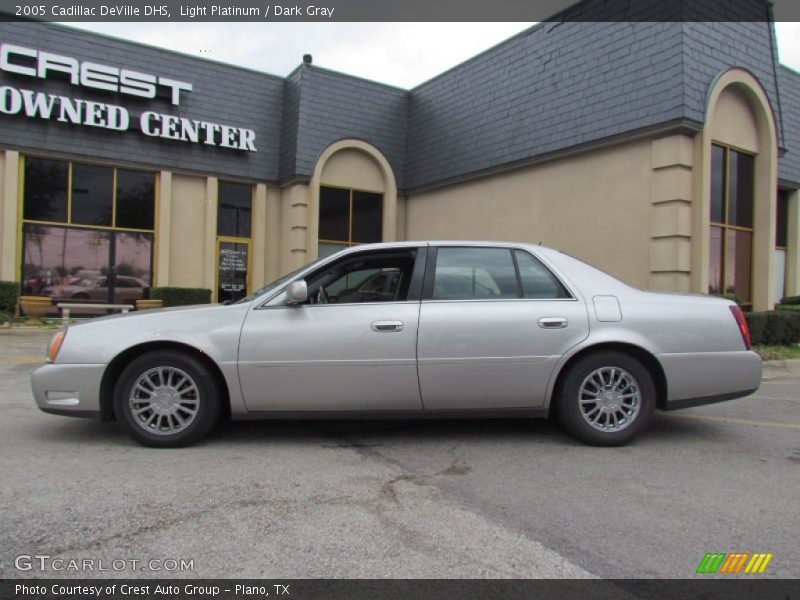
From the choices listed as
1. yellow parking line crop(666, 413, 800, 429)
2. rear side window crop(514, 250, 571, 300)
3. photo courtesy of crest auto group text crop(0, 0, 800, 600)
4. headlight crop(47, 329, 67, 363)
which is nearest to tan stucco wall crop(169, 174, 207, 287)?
photo courtesy of crest auto group text crop(0, 0, 800, 600)

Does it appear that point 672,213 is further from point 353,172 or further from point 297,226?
point 297,226

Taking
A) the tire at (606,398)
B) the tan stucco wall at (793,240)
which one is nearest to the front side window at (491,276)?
the tire at (606,398)

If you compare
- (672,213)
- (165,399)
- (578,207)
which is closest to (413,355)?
(165,399)

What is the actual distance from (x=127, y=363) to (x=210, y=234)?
11.2 meters

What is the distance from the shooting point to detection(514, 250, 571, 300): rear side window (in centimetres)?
475

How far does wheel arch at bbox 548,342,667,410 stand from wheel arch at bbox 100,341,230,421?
8.39 feet

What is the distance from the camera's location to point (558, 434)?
5.03 metres

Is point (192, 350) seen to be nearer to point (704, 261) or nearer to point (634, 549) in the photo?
point (634, 549)

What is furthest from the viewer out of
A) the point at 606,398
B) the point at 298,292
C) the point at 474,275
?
the point at 474,275

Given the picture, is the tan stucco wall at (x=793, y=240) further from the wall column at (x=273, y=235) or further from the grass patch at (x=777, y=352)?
the wall column at (x=273, y=235)

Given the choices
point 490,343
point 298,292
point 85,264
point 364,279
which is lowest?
point 490,343

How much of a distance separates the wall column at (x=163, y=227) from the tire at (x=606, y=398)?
485 inches

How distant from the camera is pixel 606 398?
4637 millimetres

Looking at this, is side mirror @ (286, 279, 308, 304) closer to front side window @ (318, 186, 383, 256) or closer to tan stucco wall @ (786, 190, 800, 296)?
front side window @ (318, 186, 383, 256)
